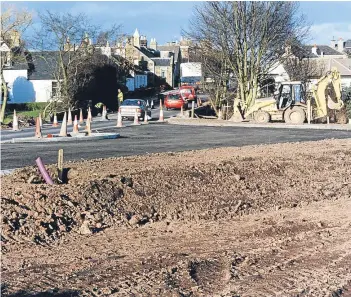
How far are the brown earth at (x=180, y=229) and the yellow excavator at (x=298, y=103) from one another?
67.2ft

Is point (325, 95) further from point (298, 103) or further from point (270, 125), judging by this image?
A: point (270, 125)

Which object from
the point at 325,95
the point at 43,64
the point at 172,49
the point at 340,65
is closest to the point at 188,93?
the point at 43,64

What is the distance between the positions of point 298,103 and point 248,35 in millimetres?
7676

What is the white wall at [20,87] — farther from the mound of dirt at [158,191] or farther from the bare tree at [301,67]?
the mound of dirt at [158,191]

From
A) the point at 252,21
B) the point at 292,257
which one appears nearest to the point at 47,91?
the point at 252,21

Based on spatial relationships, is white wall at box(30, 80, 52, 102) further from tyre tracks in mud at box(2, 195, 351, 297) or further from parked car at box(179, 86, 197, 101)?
tyre tracks in mud at box(2, 195, 351, 297)

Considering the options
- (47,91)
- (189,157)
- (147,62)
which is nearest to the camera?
(189,157)

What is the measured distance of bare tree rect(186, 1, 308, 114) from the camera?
132ft

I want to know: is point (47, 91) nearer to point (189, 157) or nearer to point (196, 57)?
point (196, 57)

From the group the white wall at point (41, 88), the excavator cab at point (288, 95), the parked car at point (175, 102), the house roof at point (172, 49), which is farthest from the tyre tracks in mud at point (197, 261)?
the house roof at point (172, 49)

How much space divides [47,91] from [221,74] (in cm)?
1495

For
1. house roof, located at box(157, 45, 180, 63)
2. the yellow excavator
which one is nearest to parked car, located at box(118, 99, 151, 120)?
the yellow excavator

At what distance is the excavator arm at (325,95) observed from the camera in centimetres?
3406

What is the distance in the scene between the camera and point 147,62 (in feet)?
300
